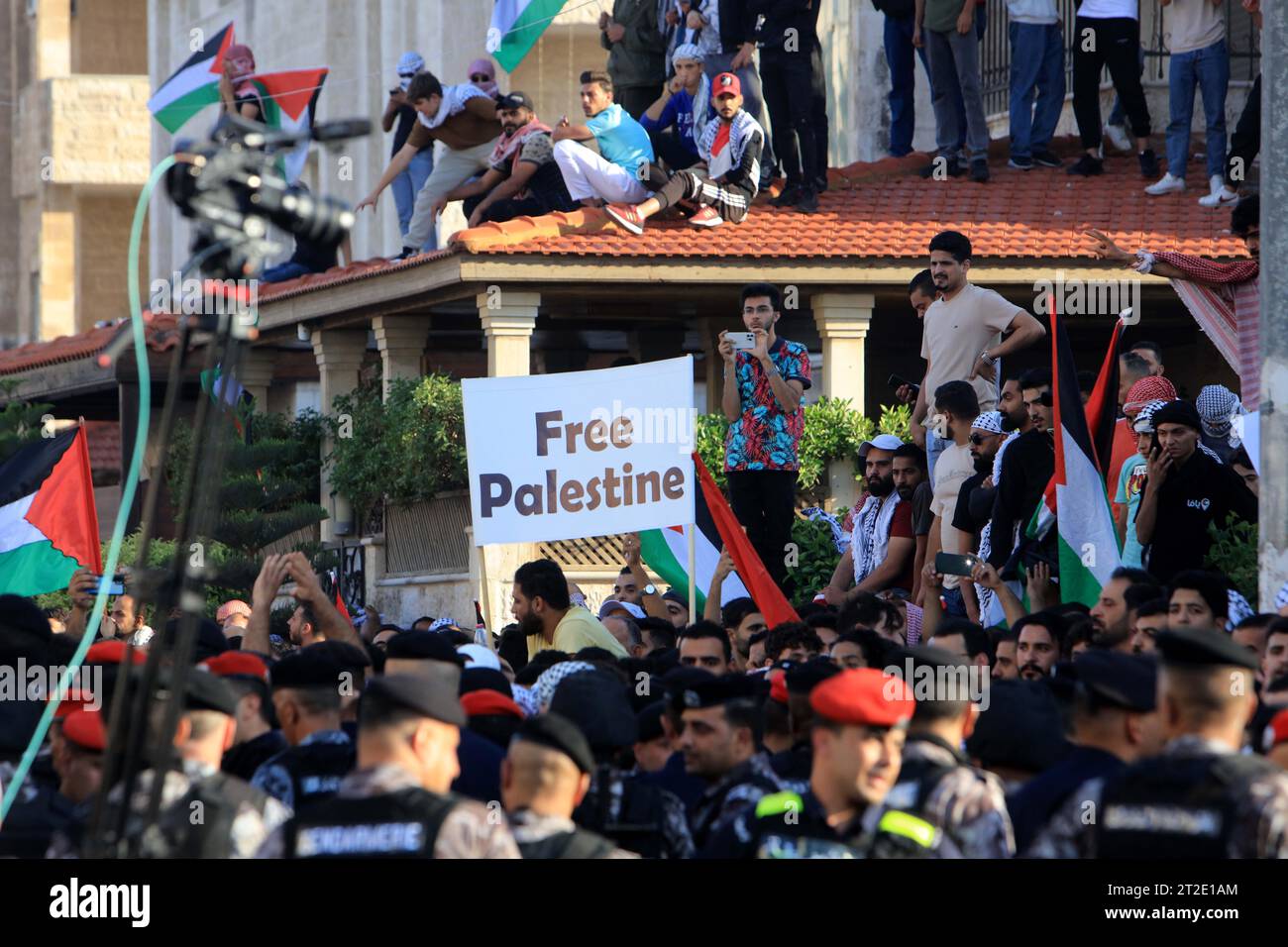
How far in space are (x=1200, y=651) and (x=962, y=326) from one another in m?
7.99

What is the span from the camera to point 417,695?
230 inches

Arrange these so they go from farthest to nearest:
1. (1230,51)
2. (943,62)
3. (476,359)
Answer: (476,359), (1230,51), (943,62)

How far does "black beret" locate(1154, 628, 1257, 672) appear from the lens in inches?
224

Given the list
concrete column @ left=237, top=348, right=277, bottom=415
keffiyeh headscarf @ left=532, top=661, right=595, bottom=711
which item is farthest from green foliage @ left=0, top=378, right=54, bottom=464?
keffiyeh headscarf @ left=532, top=661, right=595, bottom=711

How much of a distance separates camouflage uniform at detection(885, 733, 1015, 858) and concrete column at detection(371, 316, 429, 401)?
53.2 feet

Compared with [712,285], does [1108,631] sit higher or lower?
lower

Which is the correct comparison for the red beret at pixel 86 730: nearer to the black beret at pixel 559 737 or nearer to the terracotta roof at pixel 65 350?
the black beret at pixel 559 737

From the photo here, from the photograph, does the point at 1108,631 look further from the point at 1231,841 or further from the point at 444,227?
the point at 444,227

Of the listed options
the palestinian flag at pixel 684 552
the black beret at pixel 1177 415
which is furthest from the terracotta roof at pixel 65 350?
the black beret at pixel 1177 415

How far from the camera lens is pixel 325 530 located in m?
23.0

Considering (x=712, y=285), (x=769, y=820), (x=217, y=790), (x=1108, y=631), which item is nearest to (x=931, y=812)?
(x=769, y=820)

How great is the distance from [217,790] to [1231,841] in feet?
8.42

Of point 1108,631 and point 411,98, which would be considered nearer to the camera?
point 1108,631

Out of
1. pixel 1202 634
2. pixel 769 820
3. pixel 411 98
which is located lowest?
pixel 769 820
